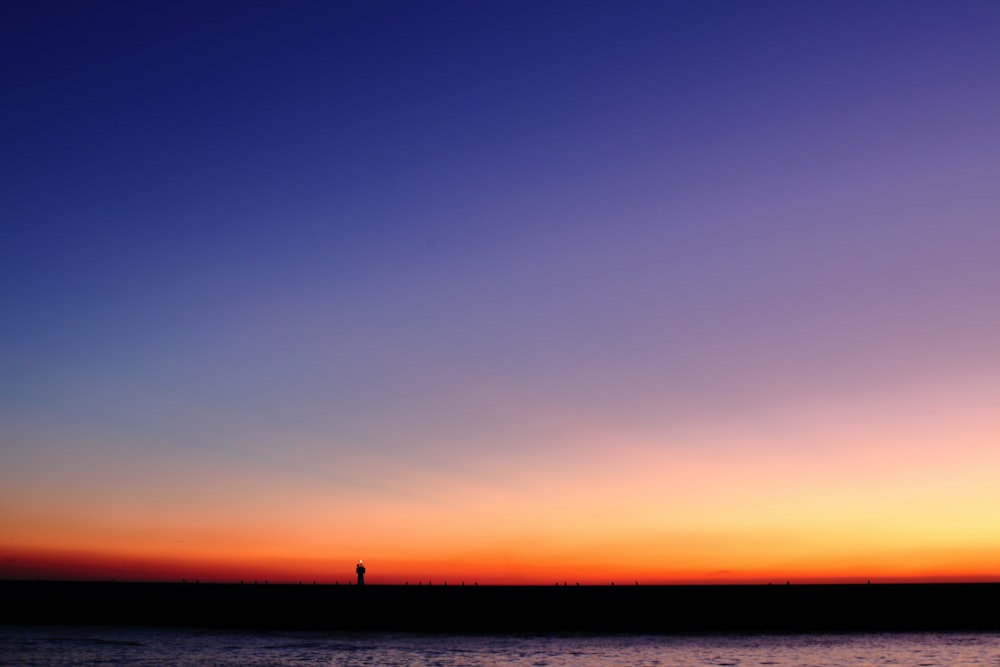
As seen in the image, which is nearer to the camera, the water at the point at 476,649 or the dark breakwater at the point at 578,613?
the water at the point at 476,649

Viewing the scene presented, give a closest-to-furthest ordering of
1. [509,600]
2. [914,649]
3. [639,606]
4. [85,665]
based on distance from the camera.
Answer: [85,665]
[914,649]
[639,606]
[509,600]

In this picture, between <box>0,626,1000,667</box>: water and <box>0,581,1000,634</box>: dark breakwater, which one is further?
<box>0,581,1000,634</box>: dark breakwater

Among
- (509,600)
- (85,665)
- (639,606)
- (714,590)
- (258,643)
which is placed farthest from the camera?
(714,590)

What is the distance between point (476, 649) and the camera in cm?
6303

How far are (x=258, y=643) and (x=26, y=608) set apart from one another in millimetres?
51535

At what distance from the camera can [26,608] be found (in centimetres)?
9988

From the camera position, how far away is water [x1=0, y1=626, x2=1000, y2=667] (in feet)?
177

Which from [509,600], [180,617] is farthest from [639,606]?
[180,617]

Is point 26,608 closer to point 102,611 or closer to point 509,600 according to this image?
point 102,611

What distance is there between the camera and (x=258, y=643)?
68.1m

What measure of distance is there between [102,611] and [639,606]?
66856 mm

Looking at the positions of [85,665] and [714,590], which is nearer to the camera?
[85,665]

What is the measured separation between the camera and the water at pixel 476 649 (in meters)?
54.0

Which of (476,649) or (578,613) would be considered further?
(578,613)
